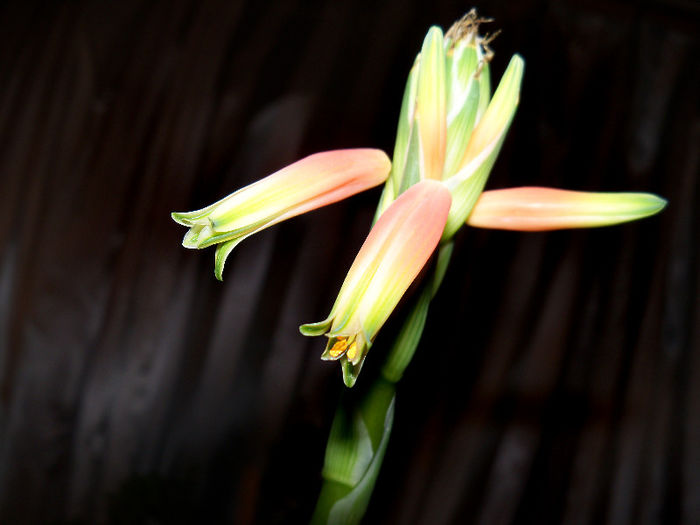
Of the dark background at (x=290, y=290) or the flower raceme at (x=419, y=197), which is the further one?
the dark background at (x=290, y=290)

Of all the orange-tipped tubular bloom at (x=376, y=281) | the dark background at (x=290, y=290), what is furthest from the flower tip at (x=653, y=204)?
the dark background at (x=290, y=290)

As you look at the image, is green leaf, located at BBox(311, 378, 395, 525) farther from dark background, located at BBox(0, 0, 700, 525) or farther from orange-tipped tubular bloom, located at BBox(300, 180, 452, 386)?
dark background, located at BBox(0, 0, 700, 525)

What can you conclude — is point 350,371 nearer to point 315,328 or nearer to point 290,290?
point 315,328

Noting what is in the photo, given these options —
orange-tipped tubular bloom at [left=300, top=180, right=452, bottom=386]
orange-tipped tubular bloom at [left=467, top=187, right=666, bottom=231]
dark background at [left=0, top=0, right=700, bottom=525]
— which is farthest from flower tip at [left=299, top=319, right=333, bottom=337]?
dark background at [left=0, top=0, right=700, bottom=525]

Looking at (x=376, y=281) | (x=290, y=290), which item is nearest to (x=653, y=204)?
(x=376, y=281)

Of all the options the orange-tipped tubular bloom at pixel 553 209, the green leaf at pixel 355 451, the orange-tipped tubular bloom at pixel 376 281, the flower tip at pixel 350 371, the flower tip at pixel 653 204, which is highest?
the flower tip at pixel 653 204

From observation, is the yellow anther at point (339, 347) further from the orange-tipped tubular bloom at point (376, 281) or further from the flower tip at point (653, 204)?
the flower tip at point (653, 204)

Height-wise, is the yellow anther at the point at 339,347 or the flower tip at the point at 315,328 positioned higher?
the flower tip at the point at 315,328

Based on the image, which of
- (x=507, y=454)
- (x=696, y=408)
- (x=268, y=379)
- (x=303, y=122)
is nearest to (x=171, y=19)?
(x=303, y=122)
